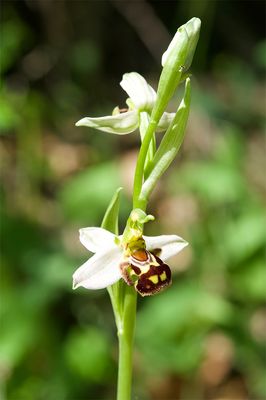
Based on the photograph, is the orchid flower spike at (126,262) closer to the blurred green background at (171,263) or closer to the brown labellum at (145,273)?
→ the brown labellum at (145,273)

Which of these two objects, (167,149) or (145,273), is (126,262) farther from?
(167,149)

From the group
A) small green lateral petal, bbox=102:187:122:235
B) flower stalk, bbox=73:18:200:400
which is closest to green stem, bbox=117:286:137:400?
flower stalk, bbox=73:18:200:400

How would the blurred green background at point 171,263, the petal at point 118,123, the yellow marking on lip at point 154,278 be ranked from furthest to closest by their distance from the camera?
1. the blurred green background at point 171,263
2. the petal at point 118,123
3. the yellow marking on lip at point 154,278

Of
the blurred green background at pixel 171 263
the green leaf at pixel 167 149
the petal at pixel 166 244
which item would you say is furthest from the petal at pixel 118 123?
the blurred green background at pixel 171 263

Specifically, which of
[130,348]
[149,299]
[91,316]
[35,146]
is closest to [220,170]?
[149,299]

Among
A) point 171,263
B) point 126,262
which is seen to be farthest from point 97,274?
point 171,263
